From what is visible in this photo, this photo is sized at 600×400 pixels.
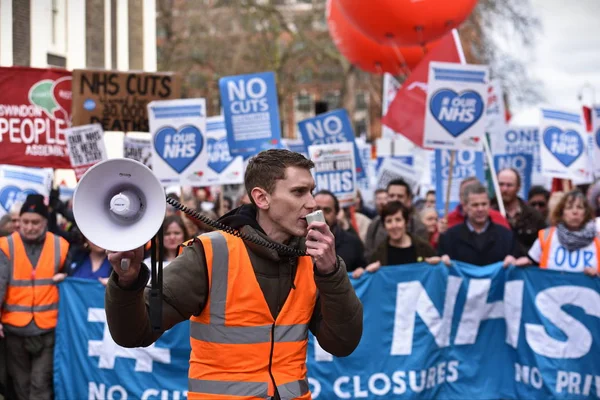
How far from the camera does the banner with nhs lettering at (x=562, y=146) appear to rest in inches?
396

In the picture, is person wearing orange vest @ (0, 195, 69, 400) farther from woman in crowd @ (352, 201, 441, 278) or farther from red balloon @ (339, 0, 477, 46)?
red balloon @ (339, 0, 477, 46)

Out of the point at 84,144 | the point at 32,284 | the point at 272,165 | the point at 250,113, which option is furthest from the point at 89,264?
the point at 272,165

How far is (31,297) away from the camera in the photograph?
7.18 meters

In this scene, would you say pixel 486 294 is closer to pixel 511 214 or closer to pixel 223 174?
pixel 511 214

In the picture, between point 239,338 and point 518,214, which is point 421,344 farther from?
point 239,338

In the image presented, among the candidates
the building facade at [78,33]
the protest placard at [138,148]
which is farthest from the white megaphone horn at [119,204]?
the building facade at [78,33]

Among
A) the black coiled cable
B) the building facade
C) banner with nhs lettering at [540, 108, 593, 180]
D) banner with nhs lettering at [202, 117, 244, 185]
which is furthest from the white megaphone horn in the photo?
the building facade

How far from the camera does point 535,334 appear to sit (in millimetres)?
7145

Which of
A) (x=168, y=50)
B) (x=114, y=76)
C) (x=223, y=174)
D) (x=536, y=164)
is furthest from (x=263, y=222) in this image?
(x=168, y=50)

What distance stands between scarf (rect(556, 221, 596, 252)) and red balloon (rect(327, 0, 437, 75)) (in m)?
6.72

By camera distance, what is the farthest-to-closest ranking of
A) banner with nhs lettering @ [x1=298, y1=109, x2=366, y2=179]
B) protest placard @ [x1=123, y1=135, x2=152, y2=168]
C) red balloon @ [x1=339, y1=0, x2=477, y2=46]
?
red balloon @ [x1=339, y1=0, x2=477, y2=46] < protest placard @ [x1=123, y1=135, x2=152, y2=168] < banner with nhs lettering @ [x1=298, y1=109, x2=366, y2=179]

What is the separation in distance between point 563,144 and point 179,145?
432cm

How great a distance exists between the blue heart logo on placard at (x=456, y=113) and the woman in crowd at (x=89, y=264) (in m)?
3.78

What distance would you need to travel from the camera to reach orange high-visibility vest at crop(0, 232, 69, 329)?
7.08 m
